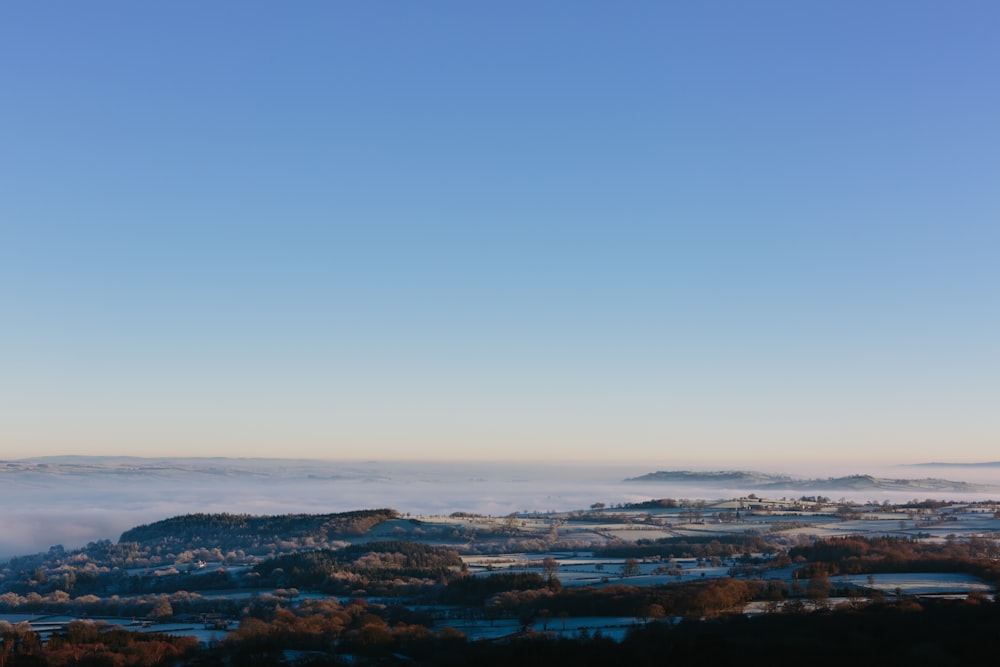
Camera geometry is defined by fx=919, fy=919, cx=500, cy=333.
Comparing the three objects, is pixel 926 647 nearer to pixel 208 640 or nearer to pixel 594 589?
pixel 594 589

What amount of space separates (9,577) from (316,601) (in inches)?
3761

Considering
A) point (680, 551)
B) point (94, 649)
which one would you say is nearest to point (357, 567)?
point (680, 551)

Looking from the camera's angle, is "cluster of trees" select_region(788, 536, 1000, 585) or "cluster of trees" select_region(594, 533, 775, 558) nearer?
"cluster of trees" select_region(788, 536, 1000, 585)

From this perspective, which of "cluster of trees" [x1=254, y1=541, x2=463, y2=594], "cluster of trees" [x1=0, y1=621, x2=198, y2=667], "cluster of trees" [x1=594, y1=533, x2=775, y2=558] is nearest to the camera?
"cluster of trees" [x1=0, y1=621, x2=198, y2=667]

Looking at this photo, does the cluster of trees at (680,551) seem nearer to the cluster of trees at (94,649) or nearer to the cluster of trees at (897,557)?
the cluster of trees at (897,557)

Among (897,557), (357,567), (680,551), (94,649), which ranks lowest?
(680,551)

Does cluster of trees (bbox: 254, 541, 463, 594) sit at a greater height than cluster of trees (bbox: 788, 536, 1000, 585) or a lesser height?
lesser

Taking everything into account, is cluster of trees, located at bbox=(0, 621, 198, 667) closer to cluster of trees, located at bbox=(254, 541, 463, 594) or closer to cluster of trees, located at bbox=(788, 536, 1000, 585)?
cluster of trees, located at bbox=(254, 541, 463, 594)

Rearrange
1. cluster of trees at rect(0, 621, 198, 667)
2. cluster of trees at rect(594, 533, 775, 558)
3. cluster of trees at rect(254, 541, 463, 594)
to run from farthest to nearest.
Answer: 1. cluster of trees at rect(594, 533, 775, 558)
2. cluster of trees at rect(254, 541, 463, 594)
3. cluster of trees at rect(0, 621, 198, 667)

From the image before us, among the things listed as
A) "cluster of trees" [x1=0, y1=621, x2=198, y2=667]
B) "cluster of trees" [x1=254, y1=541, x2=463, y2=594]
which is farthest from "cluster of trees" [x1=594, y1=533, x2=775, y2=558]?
"cluster of trees" [x1=0, y1=621, x2=198, y2=667]

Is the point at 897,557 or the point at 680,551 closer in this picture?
the point at 897,557

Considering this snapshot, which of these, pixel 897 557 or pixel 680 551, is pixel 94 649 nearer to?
pixel 897 557

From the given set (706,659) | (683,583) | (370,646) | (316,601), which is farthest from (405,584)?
(706,659)

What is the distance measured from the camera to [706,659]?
251 ft
